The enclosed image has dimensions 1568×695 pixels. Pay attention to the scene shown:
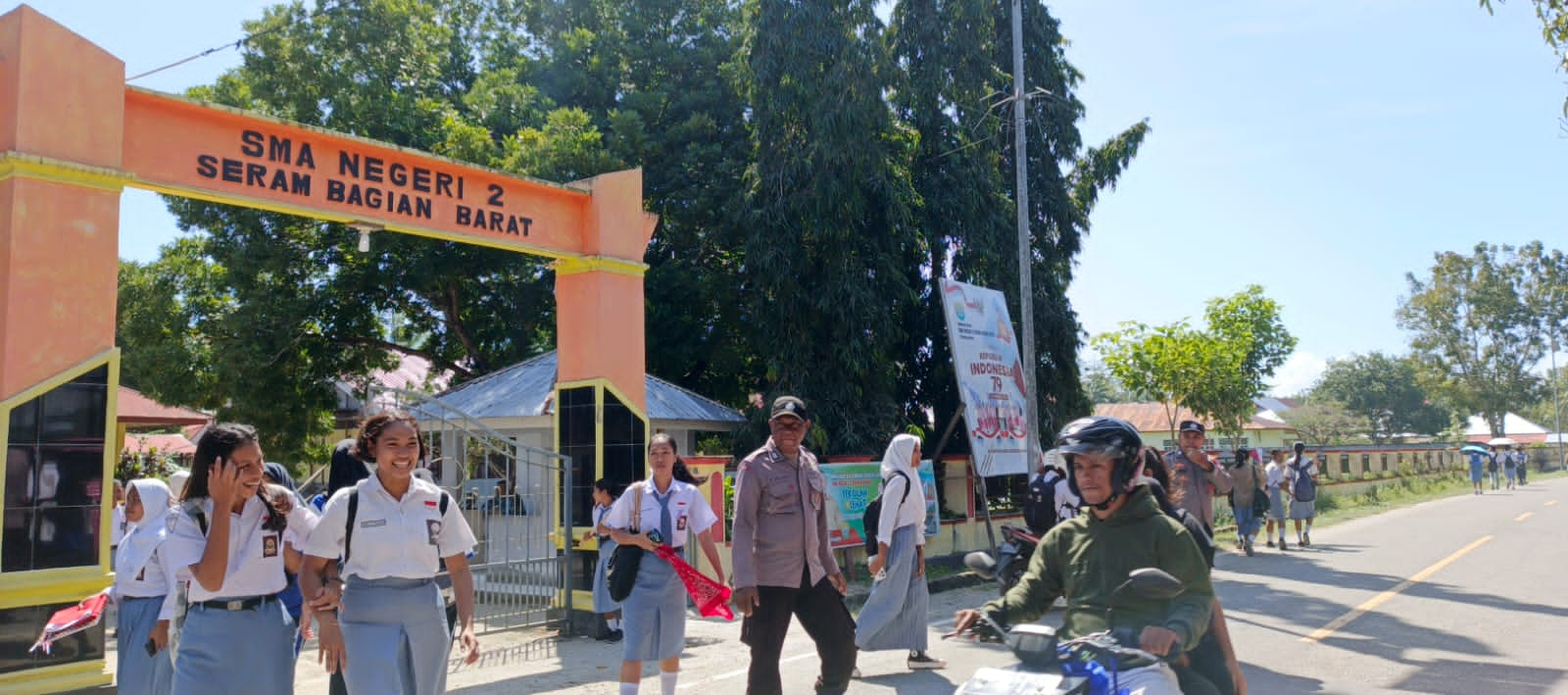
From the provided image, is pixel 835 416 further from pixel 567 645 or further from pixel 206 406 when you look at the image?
pixel 206 406

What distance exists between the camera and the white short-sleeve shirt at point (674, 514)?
20.2 feet

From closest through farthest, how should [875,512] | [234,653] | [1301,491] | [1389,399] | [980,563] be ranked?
1. [980,563]
2. [234,653]
3. [875,512]
4. [1301,491]
5. [1389,399]

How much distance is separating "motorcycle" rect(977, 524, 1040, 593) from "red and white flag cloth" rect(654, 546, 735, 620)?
1834 mm

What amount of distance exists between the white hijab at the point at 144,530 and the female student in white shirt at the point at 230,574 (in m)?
1.19

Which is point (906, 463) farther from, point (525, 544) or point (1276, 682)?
point (525, 544)

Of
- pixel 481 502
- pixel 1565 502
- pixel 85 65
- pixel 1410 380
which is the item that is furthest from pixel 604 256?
pixel 1410 380

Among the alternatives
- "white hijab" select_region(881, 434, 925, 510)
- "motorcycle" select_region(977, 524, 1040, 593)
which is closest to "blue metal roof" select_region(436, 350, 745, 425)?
"white hijab" select_region(881, 434, 925, 510)

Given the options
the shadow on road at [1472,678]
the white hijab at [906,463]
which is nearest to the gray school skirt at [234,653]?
the white hijab at [906,463]

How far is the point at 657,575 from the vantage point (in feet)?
19.5

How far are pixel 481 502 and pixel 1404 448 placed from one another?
154ft

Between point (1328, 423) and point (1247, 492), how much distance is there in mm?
65401

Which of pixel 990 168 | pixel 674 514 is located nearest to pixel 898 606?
pixel 674 514

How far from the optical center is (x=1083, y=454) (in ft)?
11.3

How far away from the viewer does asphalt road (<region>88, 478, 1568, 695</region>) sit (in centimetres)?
749
